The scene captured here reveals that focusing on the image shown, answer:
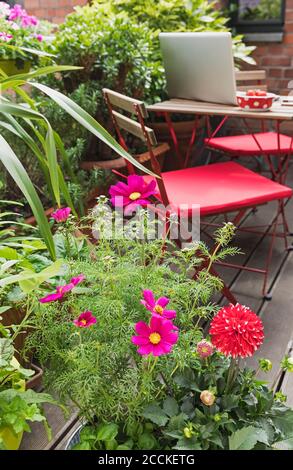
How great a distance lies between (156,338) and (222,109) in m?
1.54

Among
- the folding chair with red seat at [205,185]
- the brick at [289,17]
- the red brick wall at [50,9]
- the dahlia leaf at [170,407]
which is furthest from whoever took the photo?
the brick at [289,17]

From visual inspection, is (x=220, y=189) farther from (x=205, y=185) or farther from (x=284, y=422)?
(x=284, y=422)

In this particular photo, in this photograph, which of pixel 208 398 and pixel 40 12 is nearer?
pixel 208 398

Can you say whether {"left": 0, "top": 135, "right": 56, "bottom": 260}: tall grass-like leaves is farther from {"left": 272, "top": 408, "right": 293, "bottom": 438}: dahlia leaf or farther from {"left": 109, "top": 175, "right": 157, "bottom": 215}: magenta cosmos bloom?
{"left": 272, "top": 408, "right": 293, "bottom": 438}: dahlia leaf

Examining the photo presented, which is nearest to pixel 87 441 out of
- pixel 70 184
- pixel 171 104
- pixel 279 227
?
pixel 70 184

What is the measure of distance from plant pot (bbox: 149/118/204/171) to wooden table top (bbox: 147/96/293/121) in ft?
2.37

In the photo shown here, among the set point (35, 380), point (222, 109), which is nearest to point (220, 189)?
point (222, 109)

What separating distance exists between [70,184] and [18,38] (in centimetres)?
74

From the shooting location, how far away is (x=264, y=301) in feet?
7.23

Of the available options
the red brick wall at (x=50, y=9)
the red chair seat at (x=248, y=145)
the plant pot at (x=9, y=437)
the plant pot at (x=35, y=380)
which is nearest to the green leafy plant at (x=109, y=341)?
the plant pot at (x=9, y=437)

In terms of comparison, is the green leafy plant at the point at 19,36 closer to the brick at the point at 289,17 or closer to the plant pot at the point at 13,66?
the plant pot at the point at 13,66

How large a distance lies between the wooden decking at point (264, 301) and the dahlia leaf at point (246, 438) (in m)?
0.59

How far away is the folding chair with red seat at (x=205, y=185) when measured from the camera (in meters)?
1.90

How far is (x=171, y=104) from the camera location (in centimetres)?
250
